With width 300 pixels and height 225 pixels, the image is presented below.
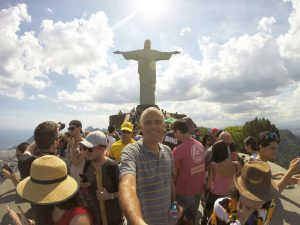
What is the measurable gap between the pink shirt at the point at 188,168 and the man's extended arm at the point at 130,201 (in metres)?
1.88

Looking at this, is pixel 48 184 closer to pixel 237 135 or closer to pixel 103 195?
pixel 103 195

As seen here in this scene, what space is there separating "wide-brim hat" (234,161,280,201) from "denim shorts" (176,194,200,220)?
2.30 metres

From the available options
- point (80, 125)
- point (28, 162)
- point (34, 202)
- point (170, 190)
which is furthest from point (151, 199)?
point (80, 125)

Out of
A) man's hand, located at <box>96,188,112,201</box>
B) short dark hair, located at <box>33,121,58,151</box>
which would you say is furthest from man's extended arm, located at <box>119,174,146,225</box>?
short dark hair, located at <box>33,121,58,151</box>

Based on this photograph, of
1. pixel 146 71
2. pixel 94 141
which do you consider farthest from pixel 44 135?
pixel 146 71

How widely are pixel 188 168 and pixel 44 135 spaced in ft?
6.96

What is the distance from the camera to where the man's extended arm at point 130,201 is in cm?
162

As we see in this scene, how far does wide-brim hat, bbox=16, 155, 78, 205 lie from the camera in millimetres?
2004

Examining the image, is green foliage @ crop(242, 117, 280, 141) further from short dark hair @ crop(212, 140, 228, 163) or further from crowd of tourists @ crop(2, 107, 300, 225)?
short dark hair @ crop(212, 140, 228, 163)

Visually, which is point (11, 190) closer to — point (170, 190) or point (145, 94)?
point (170, 190)

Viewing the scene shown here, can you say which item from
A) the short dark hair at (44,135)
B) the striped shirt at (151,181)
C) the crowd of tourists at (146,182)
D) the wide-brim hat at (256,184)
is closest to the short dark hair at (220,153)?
the crowd of tourists at (146,182)

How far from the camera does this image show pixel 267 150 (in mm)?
3812

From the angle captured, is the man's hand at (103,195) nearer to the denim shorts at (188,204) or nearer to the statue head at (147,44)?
the denim shorts at (188,204)

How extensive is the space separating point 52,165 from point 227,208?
1.41 metres
